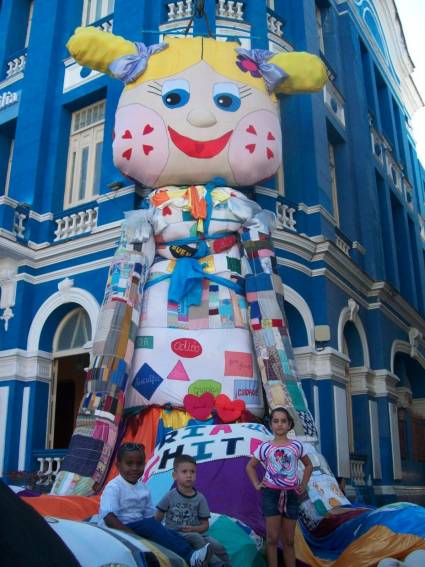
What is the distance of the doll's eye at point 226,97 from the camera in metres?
6.67

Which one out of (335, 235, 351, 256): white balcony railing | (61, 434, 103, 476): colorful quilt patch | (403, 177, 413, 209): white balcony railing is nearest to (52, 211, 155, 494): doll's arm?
(61, 434, 103, 476): colorful quilt patch

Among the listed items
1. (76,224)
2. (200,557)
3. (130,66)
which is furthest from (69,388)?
(200,557)

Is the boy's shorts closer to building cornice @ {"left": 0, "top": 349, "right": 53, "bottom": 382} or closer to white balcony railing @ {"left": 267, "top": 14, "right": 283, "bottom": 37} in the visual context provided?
building cornice @ {"left": 0, "top": 349, "right": 53, "bottom": 382}

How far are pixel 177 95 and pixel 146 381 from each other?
3068 millimetres

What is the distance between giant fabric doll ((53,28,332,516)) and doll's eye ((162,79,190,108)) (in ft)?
0.04

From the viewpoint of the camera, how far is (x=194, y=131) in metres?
6.57

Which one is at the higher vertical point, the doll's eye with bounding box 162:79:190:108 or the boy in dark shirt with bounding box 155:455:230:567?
the doll's eye with bounding box 162:79:190:108

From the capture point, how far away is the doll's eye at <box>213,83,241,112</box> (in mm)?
6672

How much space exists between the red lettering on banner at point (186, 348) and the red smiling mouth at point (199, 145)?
208cm

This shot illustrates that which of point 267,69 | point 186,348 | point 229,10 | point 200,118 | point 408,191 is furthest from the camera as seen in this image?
point 408,191

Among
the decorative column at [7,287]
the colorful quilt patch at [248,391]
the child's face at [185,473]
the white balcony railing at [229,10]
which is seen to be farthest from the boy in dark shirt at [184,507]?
the white balcony railing at [229,10]

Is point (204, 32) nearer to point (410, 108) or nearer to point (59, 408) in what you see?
point (59, 408)

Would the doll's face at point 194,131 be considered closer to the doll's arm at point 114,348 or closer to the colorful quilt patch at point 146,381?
the doll's arm at point 114,348

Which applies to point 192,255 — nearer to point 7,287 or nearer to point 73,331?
point 73,331
